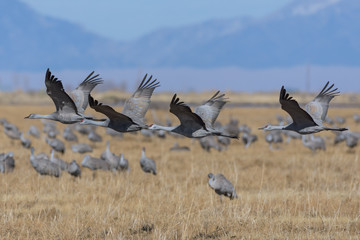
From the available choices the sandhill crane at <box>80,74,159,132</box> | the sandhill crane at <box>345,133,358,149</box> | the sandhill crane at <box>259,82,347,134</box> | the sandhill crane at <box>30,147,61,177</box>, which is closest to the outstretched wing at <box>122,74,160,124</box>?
the sandhill crane at <box>80,74,159,132</box>

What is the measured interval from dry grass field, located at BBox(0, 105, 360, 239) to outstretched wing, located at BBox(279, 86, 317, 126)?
4.42 ft

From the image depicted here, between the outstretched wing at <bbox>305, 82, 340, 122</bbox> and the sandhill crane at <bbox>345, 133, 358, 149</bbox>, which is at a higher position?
the outstretched wing at <bbox>305, 82, 340, 122</bbox>

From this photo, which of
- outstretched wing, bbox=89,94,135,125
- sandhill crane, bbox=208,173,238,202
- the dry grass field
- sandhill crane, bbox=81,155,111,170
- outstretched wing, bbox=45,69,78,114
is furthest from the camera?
sandhill crane, bbox=81,155,111,170

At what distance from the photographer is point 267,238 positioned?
286 inches

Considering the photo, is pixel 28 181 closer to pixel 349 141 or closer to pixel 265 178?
pixel 265 178

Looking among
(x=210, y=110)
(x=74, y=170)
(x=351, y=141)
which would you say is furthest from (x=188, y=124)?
(x=351, y=141)

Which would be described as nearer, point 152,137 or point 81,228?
point 81,228

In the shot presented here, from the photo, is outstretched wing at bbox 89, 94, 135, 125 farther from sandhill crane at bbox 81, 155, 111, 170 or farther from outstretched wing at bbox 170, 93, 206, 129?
sandhill crane at bbox 81, 155, 111, 170

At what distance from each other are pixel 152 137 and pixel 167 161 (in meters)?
8.70

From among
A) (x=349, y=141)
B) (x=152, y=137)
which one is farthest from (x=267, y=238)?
(x=152, y=137)

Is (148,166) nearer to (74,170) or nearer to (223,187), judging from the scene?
(74,170)

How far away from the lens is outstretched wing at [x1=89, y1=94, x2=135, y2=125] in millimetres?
6566

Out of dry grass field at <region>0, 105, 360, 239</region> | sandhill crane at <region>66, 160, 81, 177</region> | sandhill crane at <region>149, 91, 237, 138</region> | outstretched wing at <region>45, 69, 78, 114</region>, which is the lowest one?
dry grass field at <region>0, 105, 360, 239</region>

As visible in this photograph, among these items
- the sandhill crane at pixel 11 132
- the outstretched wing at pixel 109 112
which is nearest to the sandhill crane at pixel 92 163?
the outstretched wing at pixel 109 112
